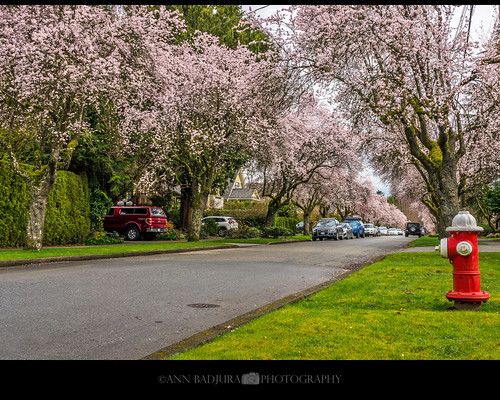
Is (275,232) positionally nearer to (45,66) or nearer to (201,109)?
(201,109)

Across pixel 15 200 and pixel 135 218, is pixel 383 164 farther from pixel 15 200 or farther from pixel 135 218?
pixel 15 200

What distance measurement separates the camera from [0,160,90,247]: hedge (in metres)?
19.6

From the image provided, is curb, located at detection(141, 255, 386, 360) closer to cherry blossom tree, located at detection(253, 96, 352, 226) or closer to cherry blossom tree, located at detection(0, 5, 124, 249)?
cherry blossom tree, located at detection(0, 5, 124, 249)

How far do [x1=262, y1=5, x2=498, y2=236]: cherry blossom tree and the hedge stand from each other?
40.1 feet

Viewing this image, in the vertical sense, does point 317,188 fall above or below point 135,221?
above

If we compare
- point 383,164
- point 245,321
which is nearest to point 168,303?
point 245,321

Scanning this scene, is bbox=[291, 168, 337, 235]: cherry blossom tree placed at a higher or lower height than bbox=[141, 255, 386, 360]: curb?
higher

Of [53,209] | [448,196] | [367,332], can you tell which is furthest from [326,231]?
[367,332]

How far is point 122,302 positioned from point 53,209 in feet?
51.3

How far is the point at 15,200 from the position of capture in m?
20.0

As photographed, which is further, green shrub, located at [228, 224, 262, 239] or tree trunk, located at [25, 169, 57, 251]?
green shrub, located at [228, 224, 262, 239]

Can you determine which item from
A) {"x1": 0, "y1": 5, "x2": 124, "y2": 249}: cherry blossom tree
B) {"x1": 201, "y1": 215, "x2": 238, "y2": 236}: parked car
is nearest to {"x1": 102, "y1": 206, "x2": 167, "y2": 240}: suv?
{"x1": 201, "y1": 215, "x2": 238, "y2": 236}: parked car

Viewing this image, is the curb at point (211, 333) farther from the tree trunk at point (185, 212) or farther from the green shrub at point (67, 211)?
the tree trunk at point (185, 212)

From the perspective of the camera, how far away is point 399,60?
1653 cm
